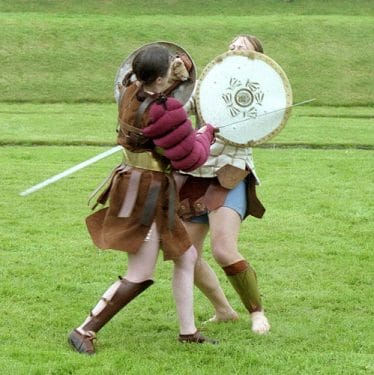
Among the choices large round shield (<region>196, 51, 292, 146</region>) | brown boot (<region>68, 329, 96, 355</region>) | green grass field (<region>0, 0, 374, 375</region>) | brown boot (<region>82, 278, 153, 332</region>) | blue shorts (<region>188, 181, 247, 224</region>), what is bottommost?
green grass field (<region>0, 0, 374, 375</region>)

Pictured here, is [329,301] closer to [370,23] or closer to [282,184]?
[282,184]

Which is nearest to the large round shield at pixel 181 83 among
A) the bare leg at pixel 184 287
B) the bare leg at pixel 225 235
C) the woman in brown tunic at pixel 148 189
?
the woman in brown tunic at pixel 148 189

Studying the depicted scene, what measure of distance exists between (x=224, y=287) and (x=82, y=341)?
198 centimetres

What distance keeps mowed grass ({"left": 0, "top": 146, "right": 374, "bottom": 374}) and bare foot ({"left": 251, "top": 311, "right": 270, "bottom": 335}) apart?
0.06 m

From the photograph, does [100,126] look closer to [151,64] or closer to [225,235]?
[225,235]

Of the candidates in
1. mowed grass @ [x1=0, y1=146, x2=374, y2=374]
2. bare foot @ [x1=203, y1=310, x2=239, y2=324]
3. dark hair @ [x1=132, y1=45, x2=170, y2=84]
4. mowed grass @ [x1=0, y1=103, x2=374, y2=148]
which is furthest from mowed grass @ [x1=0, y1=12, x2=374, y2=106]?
dark hair @ [x1=132, y1=45, x2=170, y2=84]

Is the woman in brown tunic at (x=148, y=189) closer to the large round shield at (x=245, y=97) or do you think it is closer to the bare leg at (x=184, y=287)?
the bare leg at (x=184, y=287)

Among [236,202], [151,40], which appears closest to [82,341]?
[236,202]

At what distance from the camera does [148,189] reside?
194 inches

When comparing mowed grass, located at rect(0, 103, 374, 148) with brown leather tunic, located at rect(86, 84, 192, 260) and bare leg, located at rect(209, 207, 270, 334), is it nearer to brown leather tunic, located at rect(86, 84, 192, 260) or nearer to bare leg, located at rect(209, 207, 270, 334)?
bare leg, located at rect(209, 207, 270, 334)

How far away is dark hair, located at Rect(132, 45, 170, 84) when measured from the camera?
478cm

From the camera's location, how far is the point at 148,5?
3400cm

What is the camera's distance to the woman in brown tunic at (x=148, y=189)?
A: 4789 millimetres

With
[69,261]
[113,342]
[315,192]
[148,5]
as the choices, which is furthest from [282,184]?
[148,5]
